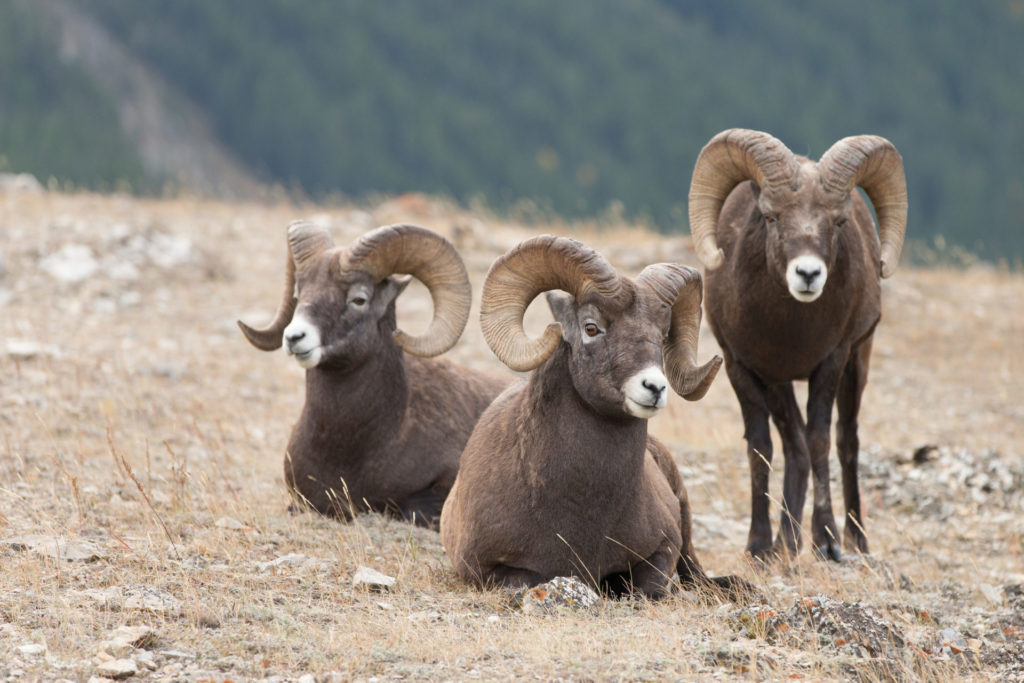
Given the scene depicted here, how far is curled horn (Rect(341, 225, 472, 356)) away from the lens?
886 cm

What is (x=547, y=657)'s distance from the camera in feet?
18.7

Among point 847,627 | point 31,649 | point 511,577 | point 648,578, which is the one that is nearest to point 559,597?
point 511,577

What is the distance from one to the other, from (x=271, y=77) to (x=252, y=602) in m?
73.4

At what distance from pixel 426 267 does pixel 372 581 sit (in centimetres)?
280

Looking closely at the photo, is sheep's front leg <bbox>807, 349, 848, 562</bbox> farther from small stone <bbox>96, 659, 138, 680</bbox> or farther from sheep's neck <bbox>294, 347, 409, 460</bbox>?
small stone <bbox>96, 659, 138, 680</bbox>

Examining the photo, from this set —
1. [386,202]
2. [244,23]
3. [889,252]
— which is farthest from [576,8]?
[889,252]

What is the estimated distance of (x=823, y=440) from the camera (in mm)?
8961

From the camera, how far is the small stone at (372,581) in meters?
7.03

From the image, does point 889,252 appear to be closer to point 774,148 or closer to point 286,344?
point 774,148

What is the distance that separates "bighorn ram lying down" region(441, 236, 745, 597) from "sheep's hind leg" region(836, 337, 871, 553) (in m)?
2.83

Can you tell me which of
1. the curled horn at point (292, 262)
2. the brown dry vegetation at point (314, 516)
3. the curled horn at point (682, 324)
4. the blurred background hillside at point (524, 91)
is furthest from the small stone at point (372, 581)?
the blurred background hillside at point (524, 91)

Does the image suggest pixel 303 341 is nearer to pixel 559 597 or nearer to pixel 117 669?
pixel 559 597

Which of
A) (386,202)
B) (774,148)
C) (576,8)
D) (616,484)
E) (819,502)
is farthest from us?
(576,8)

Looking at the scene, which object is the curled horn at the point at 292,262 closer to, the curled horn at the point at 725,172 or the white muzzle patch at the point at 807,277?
the curled horn at the point at 725,172
